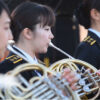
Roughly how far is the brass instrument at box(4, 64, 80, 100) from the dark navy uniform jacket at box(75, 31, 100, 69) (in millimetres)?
711


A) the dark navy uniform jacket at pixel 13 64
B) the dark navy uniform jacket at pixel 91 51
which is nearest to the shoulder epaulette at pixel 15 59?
the dark navy uniform jacket at pixel 13 64

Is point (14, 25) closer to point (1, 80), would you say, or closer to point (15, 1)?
point (1, 80)

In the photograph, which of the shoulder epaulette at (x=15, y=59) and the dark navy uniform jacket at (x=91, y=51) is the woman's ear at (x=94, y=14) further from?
the shoulder epaulette at (x=15, y=59)

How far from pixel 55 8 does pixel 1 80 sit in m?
3.73

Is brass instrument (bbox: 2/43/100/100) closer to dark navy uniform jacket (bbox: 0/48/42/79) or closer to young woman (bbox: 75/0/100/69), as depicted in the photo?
dark navy uniform jacket (bbox: 0/48/42/79)

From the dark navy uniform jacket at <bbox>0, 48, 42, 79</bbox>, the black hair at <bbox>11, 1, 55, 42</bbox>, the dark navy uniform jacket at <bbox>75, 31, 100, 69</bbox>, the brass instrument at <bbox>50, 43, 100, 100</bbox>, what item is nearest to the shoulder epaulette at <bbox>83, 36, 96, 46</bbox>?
the dark navy uniform jacket at <bbox>75, 31, 100, 69</bbox>

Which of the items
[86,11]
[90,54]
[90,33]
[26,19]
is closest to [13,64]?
[26,19]

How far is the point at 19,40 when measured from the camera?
2689mm

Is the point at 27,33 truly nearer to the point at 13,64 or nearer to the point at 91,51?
the point at 13,64

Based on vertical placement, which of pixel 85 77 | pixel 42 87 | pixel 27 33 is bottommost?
pixel 85 77

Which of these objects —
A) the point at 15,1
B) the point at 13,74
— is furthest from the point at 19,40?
the point at 15,1

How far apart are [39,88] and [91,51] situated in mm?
929

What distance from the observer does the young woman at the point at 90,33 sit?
9.80ft

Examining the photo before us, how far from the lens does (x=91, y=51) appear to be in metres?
3.00
